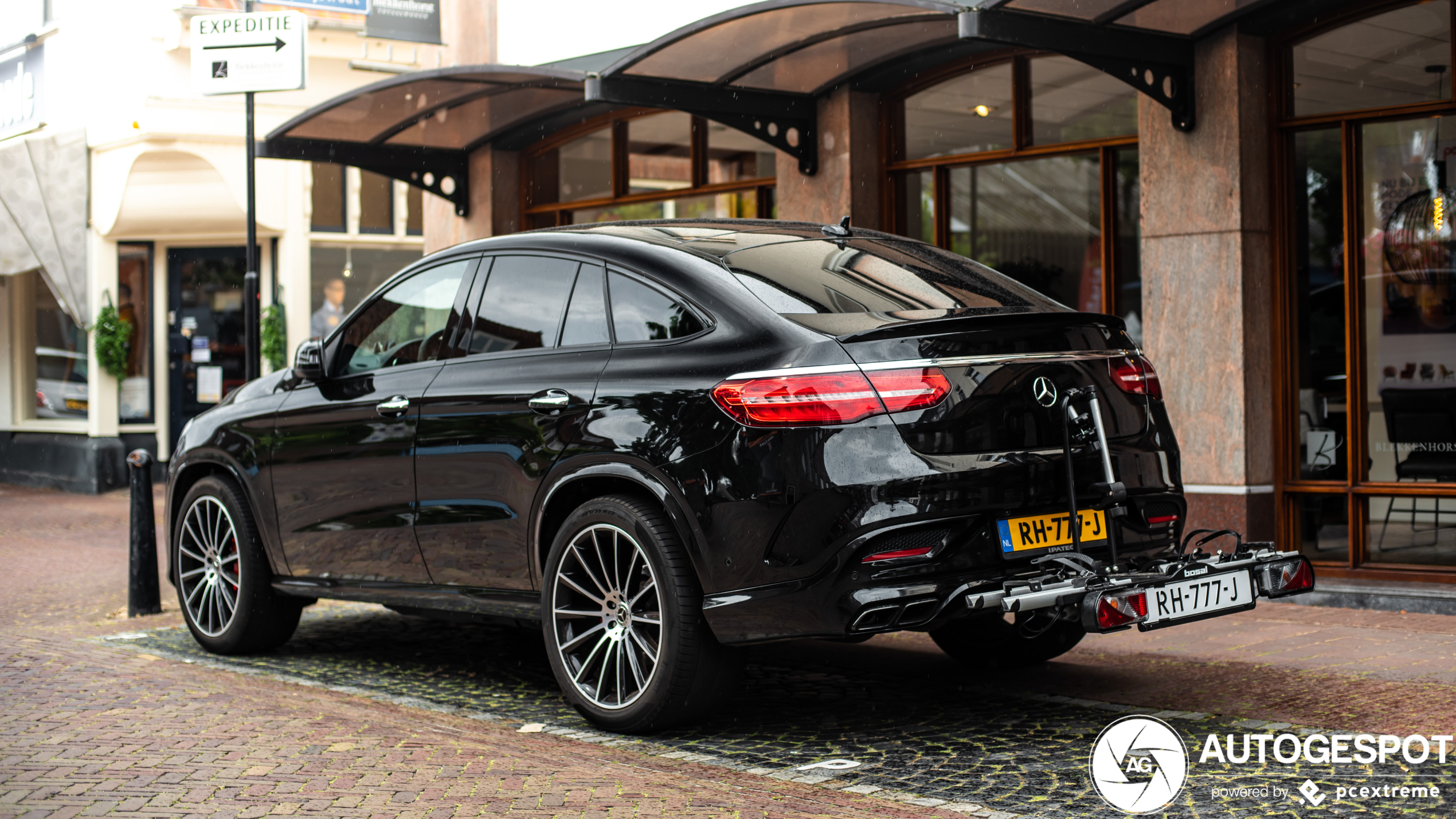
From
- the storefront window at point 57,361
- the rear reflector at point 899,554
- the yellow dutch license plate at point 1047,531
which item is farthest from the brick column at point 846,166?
the storefront window at point 57,361

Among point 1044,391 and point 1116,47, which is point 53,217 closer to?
point 1116,47

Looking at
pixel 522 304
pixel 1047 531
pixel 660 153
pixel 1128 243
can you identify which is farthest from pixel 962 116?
pixel 1047 531

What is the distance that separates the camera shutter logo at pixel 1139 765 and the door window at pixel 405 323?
3.08 meters

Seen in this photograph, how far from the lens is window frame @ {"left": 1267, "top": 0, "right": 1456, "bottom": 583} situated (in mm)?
Result: 8539

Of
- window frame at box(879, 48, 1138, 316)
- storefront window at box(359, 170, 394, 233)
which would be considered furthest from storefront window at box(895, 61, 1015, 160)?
storefront window at box(359, 170, 394, 233)

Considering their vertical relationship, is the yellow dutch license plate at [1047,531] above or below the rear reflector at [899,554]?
above

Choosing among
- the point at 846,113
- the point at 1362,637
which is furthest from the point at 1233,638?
the point at 846,113

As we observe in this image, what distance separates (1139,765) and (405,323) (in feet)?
11.5

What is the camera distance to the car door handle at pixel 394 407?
249 inches

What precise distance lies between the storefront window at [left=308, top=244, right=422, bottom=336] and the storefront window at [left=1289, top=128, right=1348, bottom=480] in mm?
12189

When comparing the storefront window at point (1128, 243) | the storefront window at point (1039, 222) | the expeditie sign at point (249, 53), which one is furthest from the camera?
the storefront window at point (1039, 222)

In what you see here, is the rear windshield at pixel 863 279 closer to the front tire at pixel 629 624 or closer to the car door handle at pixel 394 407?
the front tire at pixel 629 624

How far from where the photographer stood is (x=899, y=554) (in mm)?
4805

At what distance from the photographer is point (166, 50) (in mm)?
17703
